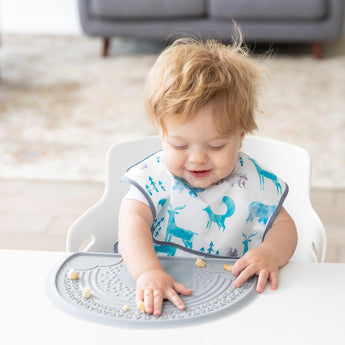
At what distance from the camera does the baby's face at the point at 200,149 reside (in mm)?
932

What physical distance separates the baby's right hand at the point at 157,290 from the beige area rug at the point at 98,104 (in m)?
1.67

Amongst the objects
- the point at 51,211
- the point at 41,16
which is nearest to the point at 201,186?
the point at 51,211

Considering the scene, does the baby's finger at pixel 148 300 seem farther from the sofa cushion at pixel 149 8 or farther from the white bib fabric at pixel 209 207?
the sofa cushion at pixel 149 8

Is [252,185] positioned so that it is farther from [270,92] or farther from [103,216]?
[270,92]

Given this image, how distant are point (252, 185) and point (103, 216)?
13.0 inches

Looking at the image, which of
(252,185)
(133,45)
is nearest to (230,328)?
(252,185)

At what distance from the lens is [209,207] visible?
107 cm

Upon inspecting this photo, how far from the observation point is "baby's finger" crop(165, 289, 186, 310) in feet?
2.64

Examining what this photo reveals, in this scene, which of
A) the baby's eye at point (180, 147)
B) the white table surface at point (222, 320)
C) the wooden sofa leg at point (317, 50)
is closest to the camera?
the white table surface at point (222, 320)

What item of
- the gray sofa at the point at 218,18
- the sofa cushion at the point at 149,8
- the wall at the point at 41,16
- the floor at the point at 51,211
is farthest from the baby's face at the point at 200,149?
the wall at the point at 41,16

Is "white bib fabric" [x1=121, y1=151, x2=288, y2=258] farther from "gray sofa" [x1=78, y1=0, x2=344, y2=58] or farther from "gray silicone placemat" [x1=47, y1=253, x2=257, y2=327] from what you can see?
"gray sofa" [x1=78, y1=0, x2=344, y2=58]

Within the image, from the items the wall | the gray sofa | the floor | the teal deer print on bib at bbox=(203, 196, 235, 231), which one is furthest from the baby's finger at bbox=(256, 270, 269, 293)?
the wall

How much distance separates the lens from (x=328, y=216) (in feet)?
7.33

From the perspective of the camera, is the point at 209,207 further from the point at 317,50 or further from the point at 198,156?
the point at 317,50
